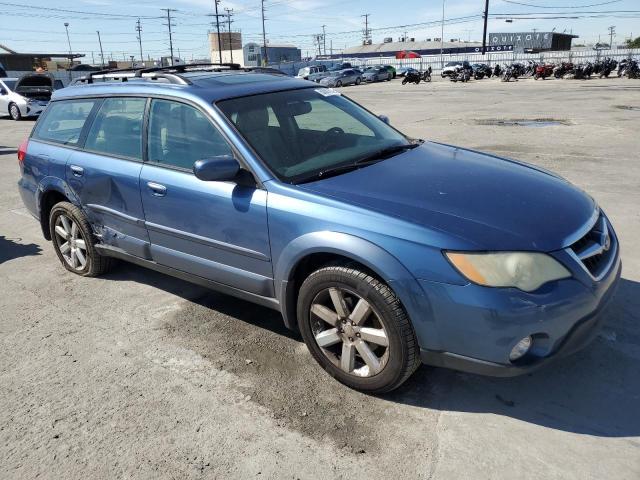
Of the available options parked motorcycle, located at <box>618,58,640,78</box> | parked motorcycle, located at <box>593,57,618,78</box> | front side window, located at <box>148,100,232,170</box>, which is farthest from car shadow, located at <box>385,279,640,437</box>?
parked motorcycle, located at <box>593,57,618,78</box>

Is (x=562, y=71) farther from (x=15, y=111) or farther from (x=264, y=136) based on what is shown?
(x=264, y=136)

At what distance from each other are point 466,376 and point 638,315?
143 centimetres

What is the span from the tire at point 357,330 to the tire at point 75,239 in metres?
2.39

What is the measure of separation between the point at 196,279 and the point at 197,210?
56 centimetres

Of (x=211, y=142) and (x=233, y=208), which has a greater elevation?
(x=211, y=142)

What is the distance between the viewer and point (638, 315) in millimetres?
3617

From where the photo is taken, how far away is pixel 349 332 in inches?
116

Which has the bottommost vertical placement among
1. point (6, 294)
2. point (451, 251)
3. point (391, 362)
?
point (6, 294)

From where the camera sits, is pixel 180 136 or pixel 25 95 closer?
pixel 180 136

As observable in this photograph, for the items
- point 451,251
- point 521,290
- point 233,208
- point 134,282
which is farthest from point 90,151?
point 521,290

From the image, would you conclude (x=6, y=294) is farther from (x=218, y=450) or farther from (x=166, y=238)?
(x=218, y=450)

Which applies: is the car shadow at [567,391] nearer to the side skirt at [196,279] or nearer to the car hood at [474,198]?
the car hood at [474,198]

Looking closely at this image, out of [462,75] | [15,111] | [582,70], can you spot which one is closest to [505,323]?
[15,111]

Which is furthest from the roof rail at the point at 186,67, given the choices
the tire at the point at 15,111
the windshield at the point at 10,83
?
the windshield at the point at 10,83
